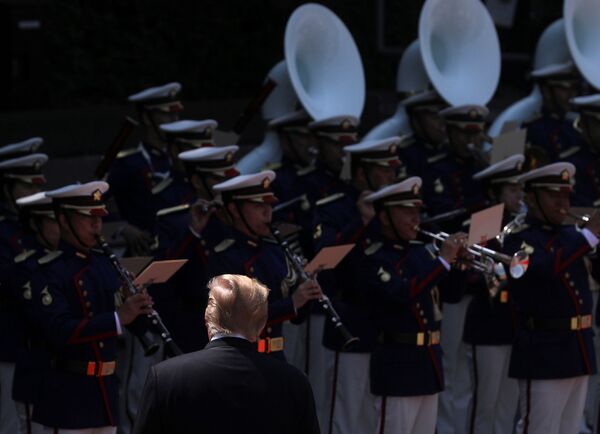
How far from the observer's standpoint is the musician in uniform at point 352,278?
379 inches

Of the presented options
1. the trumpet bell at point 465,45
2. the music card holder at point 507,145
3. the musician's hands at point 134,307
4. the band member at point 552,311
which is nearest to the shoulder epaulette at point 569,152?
the trumpet bell at point 465,45

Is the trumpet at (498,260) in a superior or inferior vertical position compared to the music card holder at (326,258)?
inferior

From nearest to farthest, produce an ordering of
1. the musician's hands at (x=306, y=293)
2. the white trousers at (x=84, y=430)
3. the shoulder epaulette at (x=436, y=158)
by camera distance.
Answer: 1. the white trousers at (x=84, y=430)
2. the musician's hands at (x=306, y=293)
3. the shoulder epaulette at (x=436, y=158)

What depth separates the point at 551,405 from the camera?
935 cm

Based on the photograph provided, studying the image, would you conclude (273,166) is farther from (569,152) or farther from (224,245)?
(569,152)

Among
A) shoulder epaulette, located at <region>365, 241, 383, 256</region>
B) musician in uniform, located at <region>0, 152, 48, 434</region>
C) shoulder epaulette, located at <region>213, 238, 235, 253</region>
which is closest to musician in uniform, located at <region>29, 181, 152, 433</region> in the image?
shoulder epaulette, located at <region>213, 238, 235, 253</region>

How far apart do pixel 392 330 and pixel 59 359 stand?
197 cm

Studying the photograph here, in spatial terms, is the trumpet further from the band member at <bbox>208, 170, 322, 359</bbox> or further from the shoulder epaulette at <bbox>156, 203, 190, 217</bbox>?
the shoulder epaulette at <bbox>156, 203, 190, 217</bbox>

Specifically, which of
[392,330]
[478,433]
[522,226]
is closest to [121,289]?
[392,330]

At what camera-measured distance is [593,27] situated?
13.3 metres

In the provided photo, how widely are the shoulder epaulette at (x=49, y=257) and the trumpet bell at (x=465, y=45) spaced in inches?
196

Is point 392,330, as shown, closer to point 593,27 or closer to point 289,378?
point 289,378

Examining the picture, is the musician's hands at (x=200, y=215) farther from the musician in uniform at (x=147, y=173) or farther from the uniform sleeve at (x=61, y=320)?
the musician in uniform at (x=147, y=173)

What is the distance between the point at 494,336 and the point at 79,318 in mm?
3260
